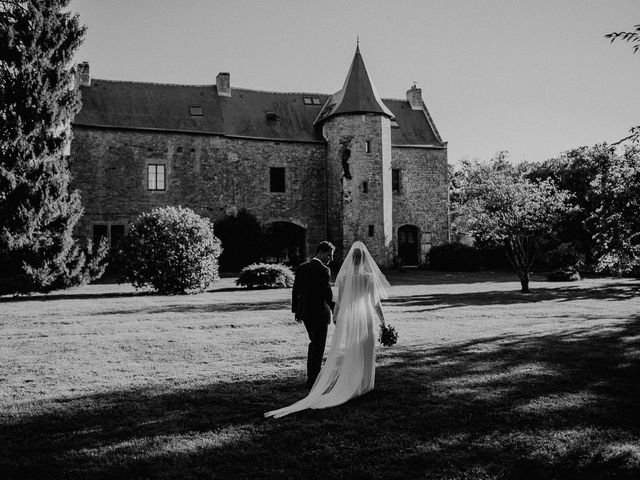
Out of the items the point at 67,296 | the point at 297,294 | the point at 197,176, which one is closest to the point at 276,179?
the point at 197,176

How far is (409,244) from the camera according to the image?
104ft

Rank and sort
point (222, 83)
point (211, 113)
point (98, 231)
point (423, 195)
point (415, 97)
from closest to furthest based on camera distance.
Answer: point (98, 231) < point (211, 113) < point (222, 83) < point (423, 195) < point (415, 97)

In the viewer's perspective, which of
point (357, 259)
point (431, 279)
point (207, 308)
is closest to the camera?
point (357, 259)

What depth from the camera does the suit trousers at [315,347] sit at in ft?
19.9

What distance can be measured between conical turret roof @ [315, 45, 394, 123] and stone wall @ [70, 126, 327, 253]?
9.53 ft

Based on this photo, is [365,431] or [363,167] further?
[363,167]

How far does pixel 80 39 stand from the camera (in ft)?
59.2

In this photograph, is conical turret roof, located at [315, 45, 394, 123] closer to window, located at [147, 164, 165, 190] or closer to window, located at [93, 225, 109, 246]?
window, located at [147, 164, 165, 190]

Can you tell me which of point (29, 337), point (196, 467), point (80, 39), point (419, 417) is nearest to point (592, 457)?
point (419, 417)

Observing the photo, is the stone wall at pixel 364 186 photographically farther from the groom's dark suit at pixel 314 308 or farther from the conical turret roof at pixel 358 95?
the groom's dark suit at pixel 314 308

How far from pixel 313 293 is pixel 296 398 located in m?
1.19

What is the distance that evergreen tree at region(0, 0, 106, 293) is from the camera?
16531 mm

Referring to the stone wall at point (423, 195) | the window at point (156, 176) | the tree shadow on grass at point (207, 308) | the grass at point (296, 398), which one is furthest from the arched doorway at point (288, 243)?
the grass at point (296, 398)

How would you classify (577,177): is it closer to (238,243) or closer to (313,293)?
(238,243)
